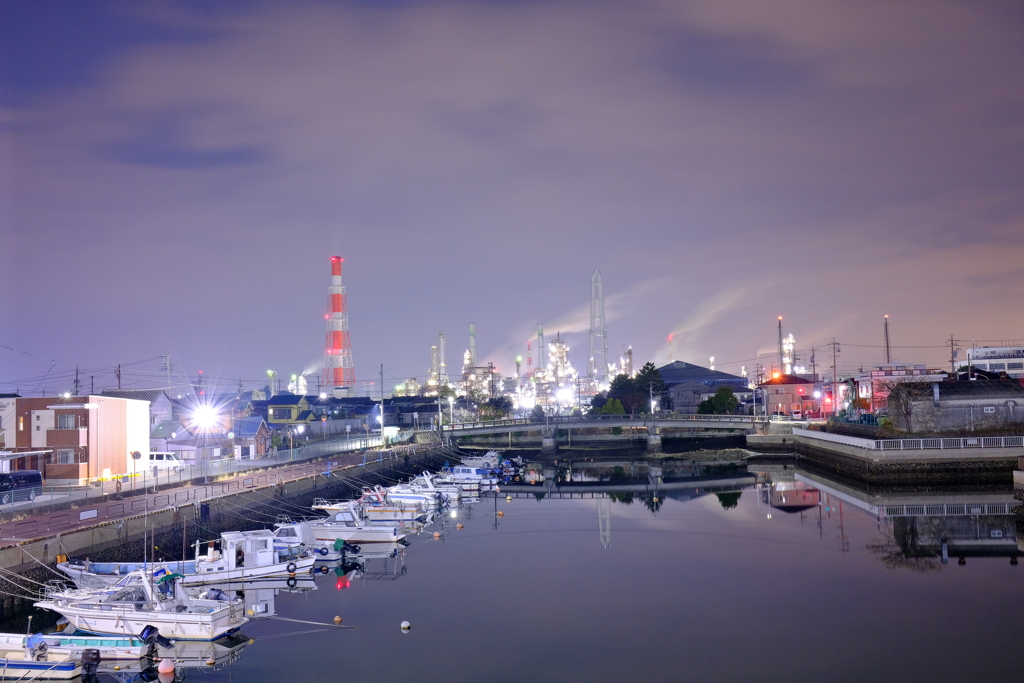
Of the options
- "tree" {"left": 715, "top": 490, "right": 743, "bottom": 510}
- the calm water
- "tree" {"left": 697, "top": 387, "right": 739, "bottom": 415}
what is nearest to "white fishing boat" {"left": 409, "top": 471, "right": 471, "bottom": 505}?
the calm water

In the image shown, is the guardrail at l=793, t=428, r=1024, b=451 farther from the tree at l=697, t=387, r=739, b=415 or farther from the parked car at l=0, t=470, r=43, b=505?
the parked car at l=0, t=470, r=43, b=505

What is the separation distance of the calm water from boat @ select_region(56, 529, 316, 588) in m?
1.77

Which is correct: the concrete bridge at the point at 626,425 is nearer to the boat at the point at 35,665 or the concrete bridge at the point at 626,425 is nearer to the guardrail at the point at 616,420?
the guardrail at the point at 616,420

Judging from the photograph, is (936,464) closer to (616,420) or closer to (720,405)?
(616,420)

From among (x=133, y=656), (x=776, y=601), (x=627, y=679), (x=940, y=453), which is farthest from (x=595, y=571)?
(x=940, y=453)

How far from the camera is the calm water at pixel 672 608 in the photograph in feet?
72.2

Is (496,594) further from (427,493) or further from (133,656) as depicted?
(427,493)

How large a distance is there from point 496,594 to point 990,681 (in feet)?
56.0

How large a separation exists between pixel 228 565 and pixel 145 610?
7050mm

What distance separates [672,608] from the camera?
2784cm

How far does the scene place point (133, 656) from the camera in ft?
72.1

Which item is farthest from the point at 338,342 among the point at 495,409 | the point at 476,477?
the point at 476,477

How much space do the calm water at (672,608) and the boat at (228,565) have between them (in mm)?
1772

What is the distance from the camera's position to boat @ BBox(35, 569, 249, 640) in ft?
75.6
